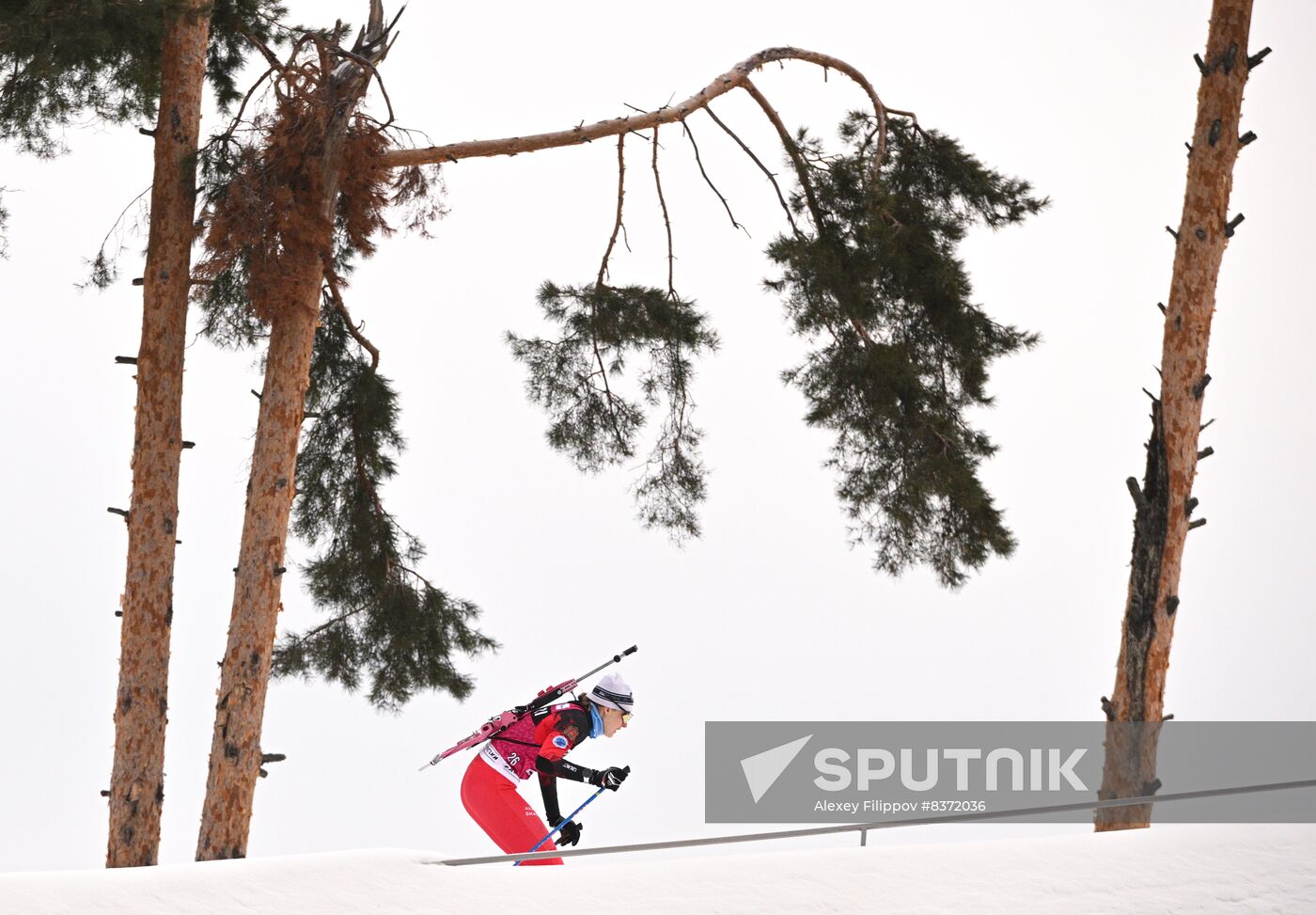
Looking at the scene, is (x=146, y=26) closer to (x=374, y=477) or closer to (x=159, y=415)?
(x=159, y=415)

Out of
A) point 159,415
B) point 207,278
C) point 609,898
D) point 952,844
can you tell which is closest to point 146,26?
point 207,278

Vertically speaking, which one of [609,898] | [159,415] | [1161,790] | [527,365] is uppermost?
[527,365]

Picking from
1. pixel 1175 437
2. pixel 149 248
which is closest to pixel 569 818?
pixel 1175 437

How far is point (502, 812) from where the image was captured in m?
5.32

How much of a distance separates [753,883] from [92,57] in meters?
5.11

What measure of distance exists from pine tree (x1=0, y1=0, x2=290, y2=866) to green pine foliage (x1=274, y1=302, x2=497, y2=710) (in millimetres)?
1567

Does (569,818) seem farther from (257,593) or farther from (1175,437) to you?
(1175,437)

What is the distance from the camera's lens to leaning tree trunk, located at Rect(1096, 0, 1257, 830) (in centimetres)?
646

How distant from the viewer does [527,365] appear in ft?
27.3

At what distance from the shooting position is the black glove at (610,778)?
16.9 feet

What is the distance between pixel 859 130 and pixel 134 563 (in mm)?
4593

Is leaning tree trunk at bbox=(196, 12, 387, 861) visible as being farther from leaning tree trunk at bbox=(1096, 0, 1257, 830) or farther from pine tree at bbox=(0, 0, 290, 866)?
leaning tree trunk at bbox=(1096, 0, 1257, 830)

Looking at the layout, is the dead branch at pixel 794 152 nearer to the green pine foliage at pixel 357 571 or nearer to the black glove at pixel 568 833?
the green pine foliage at pixel 357 571

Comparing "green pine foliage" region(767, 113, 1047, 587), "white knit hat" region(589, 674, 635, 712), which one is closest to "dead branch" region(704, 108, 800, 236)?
"green pine foliage" region(767, 113, 1047, 587)
